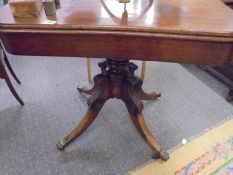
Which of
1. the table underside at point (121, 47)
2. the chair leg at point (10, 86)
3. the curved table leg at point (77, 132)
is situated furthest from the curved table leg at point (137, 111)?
the chair leg at point (10, 86)

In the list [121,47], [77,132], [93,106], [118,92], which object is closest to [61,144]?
[77,132]

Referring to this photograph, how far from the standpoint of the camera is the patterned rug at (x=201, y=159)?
124 centimetres

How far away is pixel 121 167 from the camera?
1258 mm

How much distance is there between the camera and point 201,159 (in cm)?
130

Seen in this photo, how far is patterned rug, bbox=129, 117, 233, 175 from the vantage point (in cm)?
124

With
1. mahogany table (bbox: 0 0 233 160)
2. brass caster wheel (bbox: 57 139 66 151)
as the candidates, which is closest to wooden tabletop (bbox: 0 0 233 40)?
mahogany table (bbox: 0 0 233 160)

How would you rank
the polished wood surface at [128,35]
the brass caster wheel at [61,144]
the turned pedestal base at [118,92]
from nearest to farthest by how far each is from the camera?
1. the polished wood surface at [128,35]
2. the turned pedestal base at [118,92]
3. the brass caster wheel at [61,144]

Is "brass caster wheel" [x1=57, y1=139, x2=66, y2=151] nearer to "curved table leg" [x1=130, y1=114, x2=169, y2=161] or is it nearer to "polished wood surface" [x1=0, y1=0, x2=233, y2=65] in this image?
"curved table leg" [x1=130, y1=114, x2=169, y2=161]

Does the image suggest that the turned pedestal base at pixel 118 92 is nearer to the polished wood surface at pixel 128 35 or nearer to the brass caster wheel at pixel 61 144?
the brass caster wheel at pixel 61 144

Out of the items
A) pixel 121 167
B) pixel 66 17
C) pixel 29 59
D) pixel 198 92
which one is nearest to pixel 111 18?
pixel 66 17

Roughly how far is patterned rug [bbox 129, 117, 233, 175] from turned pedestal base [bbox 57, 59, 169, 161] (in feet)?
0.21

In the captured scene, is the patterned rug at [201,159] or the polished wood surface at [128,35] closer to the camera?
the polished wood surface at [128,35]

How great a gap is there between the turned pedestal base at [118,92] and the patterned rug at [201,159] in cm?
6

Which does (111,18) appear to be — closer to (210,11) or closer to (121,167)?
(210,11)
